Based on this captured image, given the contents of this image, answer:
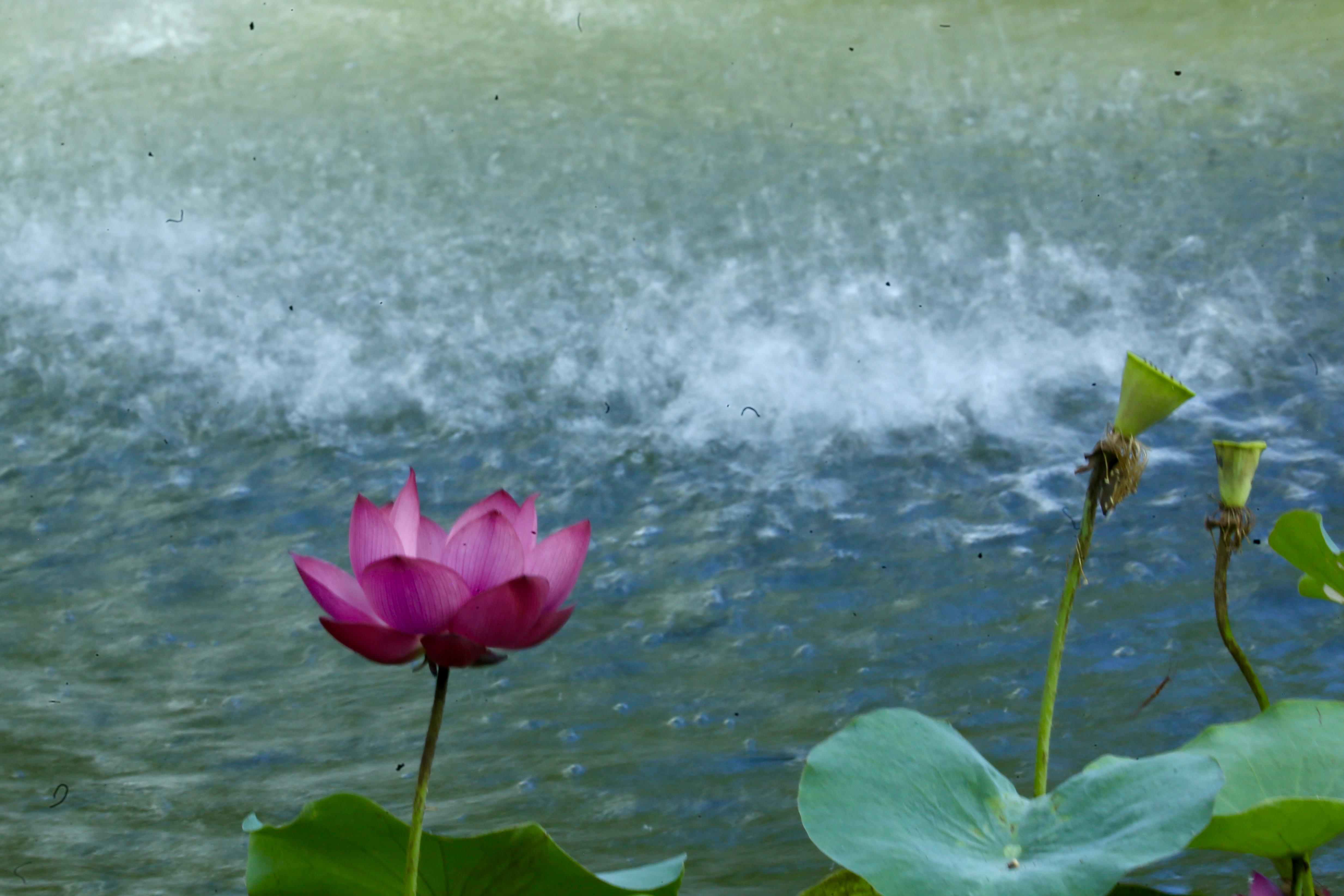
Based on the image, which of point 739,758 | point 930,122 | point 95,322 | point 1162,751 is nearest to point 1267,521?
point 1162,751

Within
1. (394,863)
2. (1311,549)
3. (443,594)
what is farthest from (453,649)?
(1311,549)

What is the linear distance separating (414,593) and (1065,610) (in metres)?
0.27

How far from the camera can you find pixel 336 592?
Result: 18.1 inches

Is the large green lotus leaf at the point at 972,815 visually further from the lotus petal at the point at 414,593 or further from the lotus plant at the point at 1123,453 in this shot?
the lotus petal at the point at 414,593

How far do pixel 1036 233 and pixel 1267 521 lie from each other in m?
1.15

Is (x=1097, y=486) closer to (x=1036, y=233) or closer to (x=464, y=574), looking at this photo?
(x=464, y=574)

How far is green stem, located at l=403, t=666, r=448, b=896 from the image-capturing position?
43cm

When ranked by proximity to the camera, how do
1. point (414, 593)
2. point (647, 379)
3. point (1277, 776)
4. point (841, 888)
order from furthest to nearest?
point (647, 379), point (841, 888), point (1277, 776), point (414, 593)

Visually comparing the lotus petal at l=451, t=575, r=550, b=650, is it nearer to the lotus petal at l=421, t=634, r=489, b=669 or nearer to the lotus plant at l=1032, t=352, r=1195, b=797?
the lotus petal at l=421, t=634, r=489, b=669

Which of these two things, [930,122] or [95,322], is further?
[930,122]

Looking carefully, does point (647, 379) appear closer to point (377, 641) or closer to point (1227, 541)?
point (1227, 541)

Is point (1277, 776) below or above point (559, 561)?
below

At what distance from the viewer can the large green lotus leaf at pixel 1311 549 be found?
2.05 feet

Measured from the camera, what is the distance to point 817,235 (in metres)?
2.71
